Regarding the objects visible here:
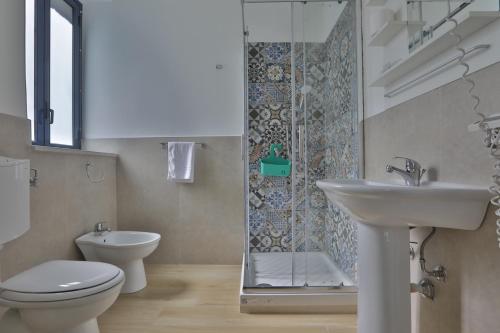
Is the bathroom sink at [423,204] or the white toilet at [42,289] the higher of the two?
the bathroom sink at [423,204]

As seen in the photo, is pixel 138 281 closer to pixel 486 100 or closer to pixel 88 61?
pixel 88 61

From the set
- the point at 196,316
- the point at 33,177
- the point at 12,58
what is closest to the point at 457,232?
the point at 196,316

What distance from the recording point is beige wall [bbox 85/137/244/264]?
251 cm

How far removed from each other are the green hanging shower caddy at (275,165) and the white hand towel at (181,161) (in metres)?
0.61

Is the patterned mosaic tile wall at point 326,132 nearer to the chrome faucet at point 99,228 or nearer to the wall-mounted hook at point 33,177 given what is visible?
the chrome faucet at point 99,228

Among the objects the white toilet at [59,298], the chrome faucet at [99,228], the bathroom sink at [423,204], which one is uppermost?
the bathroom sink at [423,204]

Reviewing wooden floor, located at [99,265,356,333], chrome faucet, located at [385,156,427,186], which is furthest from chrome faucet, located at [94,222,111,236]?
chrome faucet, located at [385,156,427,186]

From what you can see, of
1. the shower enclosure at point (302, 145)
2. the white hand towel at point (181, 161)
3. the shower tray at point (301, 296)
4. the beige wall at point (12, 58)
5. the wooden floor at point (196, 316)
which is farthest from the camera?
the white hand towel at point (181, 161)

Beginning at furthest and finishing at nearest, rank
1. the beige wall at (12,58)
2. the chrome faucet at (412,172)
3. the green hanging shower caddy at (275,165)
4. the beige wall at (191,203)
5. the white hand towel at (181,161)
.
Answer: the beige wall at (191,203) → the white hand towel at (181,161) → the green hanging shower caddy at (275,165) → the beige wall at (12,58) → the chrome faucet at (412,172)

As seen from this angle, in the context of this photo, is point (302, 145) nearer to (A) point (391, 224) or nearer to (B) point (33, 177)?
(A) point (391, 224)

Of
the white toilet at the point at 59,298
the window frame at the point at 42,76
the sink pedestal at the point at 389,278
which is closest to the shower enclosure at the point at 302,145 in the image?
the sink pedestal at the point at 389,278

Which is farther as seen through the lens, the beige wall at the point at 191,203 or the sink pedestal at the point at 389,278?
the beige wall at the point at 191,203

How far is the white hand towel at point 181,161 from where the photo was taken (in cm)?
241

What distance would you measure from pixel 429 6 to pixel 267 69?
1.45 metres
